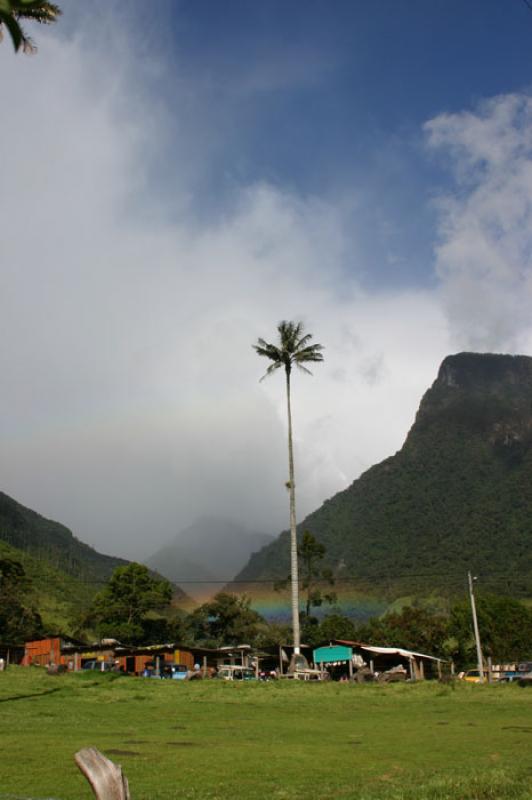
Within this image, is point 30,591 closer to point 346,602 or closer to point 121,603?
point 121,603

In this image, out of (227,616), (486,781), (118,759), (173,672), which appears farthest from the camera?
(227,616)

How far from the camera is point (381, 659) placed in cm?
5906

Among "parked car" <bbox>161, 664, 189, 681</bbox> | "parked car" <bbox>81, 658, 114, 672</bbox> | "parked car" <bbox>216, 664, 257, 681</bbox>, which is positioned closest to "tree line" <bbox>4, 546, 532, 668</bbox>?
"parked car" <bbox>216, 664, 257, 681</bbox>

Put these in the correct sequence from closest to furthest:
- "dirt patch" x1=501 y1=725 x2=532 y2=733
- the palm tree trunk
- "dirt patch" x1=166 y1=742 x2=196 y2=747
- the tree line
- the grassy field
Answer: the grassy field
"dirt patch" x1=166 y1=742 x2=196 y2=747
"dirt patch" x1=501 y1=725 x2=532 y2=733
the palm tree trunk
the tree line

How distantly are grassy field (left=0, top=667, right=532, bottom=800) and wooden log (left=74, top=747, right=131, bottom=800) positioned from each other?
5.94 meters

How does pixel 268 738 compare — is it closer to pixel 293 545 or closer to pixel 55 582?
pixel 293 545

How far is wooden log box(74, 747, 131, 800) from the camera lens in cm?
535

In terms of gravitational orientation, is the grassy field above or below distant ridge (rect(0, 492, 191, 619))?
below

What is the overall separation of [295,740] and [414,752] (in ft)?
14.2

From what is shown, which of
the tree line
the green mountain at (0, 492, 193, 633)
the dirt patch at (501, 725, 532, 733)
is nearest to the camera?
the dirt patch at (501, 725, 532, 733)

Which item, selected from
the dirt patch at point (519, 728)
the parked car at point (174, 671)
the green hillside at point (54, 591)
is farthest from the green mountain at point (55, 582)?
the dirt patch at point (519, 728)

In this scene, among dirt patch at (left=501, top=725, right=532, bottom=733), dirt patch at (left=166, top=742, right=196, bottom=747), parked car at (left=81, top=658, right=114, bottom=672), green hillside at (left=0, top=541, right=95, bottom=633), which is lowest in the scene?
dirt patch at (left=501, top=725, right=532, bottom=733)

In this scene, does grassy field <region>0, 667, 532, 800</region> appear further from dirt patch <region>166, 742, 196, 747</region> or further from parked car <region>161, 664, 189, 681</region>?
parked car <region>161, 664, 189, 681</region>

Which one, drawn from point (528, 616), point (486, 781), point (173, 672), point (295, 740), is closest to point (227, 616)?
point (528, 616)
